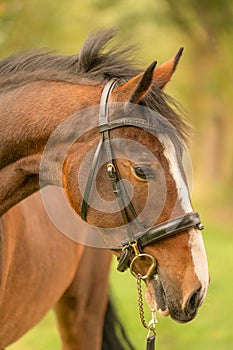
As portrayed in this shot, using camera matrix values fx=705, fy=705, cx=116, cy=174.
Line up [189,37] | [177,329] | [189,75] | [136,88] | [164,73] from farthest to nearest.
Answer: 1. [189,75]
2. [189,37]
3. [177,329]
4. [164,73]
5. [136,88]

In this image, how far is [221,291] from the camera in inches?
401

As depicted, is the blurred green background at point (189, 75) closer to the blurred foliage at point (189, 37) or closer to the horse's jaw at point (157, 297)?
the blurred foliage at point (189, 37)

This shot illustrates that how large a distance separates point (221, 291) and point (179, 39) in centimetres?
1474

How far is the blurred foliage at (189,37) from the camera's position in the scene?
1352cm

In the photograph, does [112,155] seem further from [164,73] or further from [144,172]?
[164,73]

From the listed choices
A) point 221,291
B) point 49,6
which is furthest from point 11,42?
point 221,291

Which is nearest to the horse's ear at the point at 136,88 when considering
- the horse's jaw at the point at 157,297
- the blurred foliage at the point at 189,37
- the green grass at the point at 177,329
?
the horse's jaw at the point at 157,297

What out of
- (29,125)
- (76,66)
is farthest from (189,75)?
(29,125)

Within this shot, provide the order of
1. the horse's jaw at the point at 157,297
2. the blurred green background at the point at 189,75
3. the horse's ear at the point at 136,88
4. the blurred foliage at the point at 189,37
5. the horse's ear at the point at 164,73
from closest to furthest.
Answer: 1. the horse's ear at the point at 136,88
2. the horse's jaw at the point at 157,297
3. the horse's ear at the point at 164,73
4. the blurred green background at the point at 189,75
5. the blurred foliage at the point at 189,37

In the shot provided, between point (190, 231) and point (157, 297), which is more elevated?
point (190, 231)

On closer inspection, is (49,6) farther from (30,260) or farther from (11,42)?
(30,260)

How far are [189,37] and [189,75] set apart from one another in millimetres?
3541

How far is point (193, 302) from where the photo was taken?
9.80ft

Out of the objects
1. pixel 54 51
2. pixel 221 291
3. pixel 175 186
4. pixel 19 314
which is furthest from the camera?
pixel 221 291
